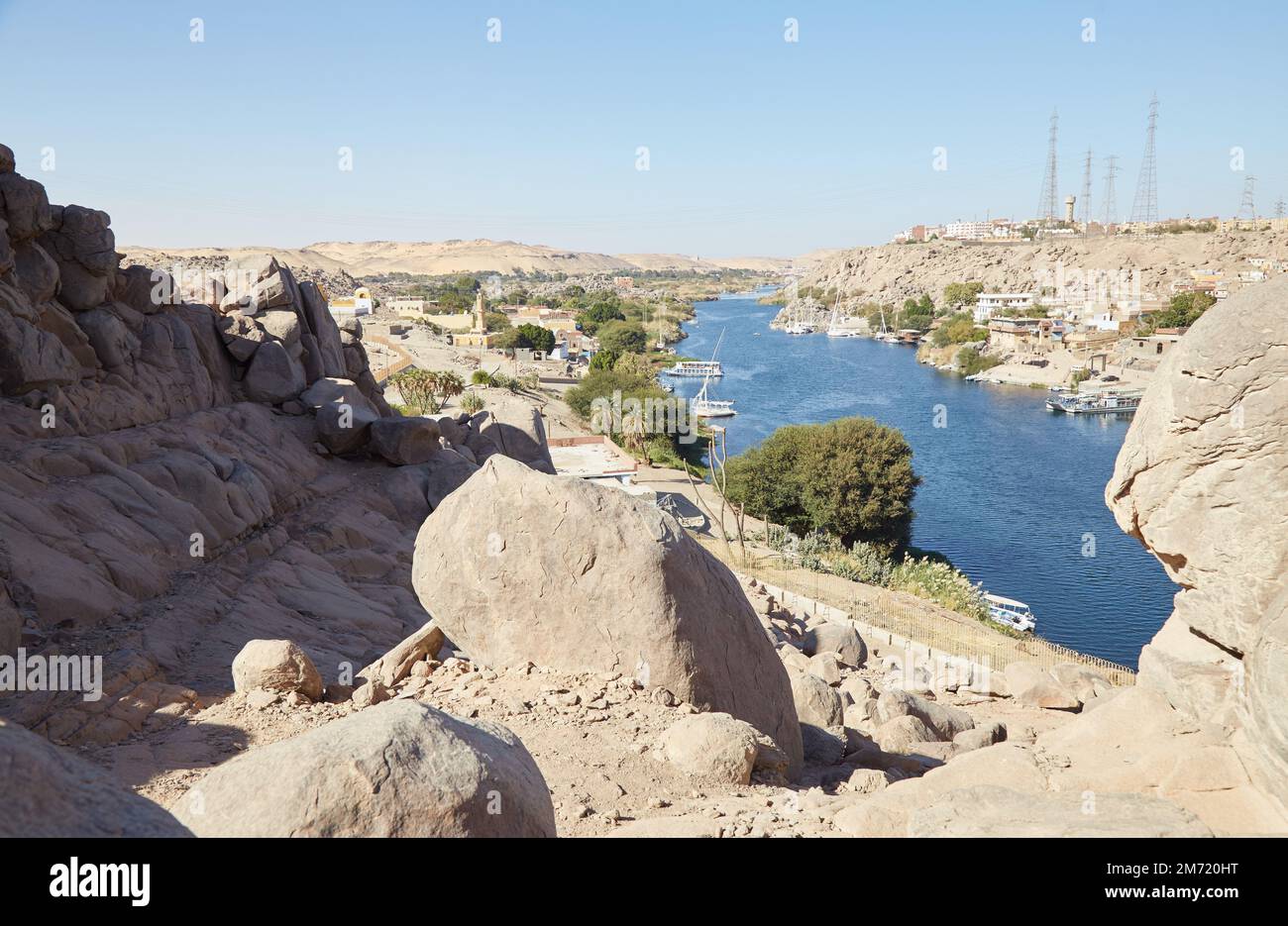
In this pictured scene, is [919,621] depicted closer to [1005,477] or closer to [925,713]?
[925,713]

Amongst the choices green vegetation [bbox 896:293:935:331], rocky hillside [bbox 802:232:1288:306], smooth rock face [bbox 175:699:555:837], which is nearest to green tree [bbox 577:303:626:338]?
green vegetation [bbox 896:293:935:331]

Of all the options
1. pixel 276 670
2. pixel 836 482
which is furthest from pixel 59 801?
pixel 836 482

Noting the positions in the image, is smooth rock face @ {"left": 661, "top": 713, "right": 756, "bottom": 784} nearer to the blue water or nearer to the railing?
the railing

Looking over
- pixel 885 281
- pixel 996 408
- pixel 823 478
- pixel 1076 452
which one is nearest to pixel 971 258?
pixel 885 281
